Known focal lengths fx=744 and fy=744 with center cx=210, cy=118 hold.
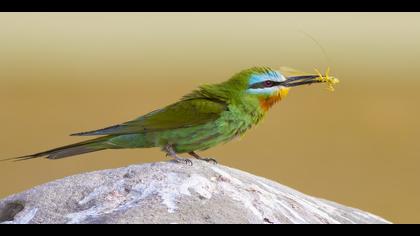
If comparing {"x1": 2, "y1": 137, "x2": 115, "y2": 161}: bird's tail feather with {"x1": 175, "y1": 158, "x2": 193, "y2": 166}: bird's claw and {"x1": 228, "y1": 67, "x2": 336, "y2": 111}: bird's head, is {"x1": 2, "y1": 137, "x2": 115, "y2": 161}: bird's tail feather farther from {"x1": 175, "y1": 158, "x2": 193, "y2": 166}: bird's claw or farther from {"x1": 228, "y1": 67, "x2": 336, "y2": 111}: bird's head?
{"x1": 228, "y1": 67, "x2": 336, "y2": 111}: bird's head

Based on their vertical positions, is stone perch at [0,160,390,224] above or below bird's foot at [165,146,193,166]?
below

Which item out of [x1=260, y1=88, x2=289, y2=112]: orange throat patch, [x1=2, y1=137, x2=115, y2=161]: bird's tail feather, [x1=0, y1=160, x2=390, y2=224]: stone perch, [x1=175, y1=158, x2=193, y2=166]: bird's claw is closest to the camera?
[x1=0, y1=160, x2=390, y2=224]: stone perch

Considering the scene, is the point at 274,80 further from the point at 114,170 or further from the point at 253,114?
the point at 114,170

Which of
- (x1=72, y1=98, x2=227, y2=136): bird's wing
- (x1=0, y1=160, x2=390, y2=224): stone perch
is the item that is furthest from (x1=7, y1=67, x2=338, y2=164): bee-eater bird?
(x1=0, y1=160, x2=390, y2=224): stone perch

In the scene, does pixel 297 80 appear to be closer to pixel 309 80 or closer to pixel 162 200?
pixel 309 80

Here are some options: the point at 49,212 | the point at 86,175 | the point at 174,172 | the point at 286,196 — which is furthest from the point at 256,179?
the point at 49,212

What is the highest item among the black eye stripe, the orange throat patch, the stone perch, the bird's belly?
the black eye stripe

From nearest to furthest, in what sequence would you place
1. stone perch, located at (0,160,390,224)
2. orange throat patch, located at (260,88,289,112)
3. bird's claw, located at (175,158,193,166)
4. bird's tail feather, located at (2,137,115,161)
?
stone perch, located at (0,160,390,224)
bird's claw, located at (175,158,193,166)
bird's tail feather, located at (2,137,115,161)
orange throat patch, located at (260,88,289,112)
